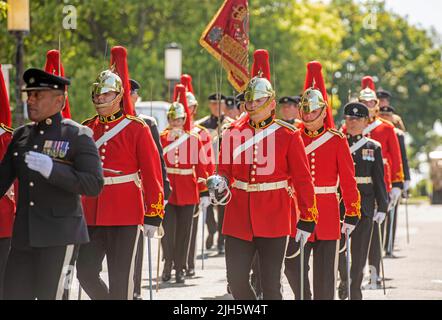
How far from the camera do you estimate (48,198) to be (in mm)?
8586

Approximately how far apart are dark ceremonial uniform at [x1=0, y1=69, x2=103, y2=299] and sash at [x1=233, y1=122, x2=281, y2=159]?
208 cm

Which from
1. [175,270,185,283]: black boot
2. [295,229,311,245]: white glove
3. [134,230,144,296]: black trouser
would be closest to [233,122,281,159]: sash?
[295,229,311,245]: white glove

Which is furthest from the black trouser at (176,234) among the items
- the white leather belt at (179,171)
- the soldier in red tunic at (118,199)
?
the soldier in red tunic at (118,199)

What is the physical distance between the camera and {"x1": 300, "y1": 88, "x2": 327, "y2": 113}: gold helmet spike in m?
11.7

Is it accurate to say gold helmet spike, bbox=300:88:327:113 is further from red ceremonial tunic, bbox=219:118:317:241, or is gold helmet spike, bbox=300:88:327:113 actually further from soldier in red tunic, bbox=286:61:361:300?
red ceremonial tunic, bbox=219:118:317:241

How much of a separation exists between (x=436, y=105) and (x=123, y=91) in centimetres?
A: 6162

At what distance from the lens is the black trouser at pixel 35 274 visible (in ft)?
27.7

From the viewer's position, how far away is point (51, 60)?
37.4ft

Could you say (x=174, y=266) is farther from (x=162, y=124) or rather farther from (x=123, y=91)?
(x=162, y=124)

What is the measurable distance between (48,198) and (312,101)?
12.1 ft

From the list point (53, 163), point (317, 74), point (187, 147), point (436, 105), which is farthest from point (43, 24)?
point (436, 105)

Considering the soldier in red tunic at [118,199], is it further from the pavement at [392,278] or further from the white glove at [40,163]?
the pavement at [392,278]

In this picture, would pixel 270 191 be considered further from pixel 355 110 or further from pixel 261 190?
pixel 355 110

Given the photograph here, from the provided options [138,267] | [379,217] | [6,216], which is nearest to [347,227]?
[379,217]
